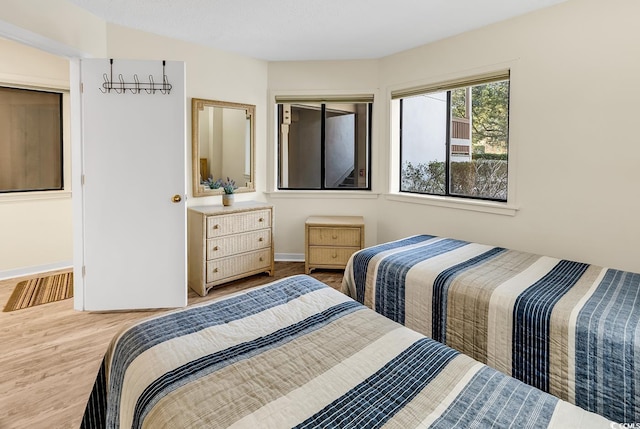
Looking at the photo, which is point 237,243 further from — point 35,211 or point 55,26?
point 35,211

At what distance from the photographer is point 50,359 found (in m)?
2.34

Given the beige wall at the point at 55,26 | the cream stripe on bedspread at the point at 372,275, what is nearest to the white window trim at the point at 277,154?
the beige wall at the point at 55,26

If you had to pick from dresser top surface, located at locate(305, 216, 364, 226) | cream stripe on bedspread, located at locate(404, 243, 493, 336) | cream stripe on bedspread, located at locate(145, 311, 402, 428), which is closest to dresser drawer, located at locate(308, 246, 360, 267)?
dresser top surface, located at locate(305, 216, 364, 226)

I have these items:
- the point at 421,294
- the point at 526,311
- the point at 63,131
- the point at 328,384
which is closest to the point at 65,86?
the point at 63,131

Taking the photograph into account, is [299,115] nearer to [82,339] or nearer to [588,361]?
[82,339]

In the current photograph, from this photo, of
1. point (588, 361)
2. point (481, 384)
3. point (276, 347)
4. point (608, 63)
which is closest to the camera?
point (481, 384)

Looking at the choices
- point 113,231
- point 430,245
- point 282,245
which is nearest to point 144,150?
point 113,231

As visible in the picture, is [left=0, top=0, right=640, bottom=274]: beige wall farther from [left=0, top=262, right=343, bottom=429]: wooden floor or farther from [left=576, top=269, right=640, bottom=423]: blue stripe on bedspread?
[left=0, top=262, right=343, bottom=429]: wooden floor

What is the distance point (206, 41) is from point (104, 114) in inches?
51.8

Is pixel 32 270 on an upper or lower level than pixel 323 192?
lower

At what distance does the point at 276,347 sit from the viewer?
4.20 ft

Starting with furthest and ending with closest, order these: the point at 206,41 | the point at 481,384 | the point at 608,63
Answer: the point at 206,41 → the point at 608,63 → the point at 481,384

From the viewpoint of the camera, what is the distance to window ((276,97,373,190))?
4539 millimetres

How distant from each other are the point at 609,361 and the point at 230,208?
10.2ft
